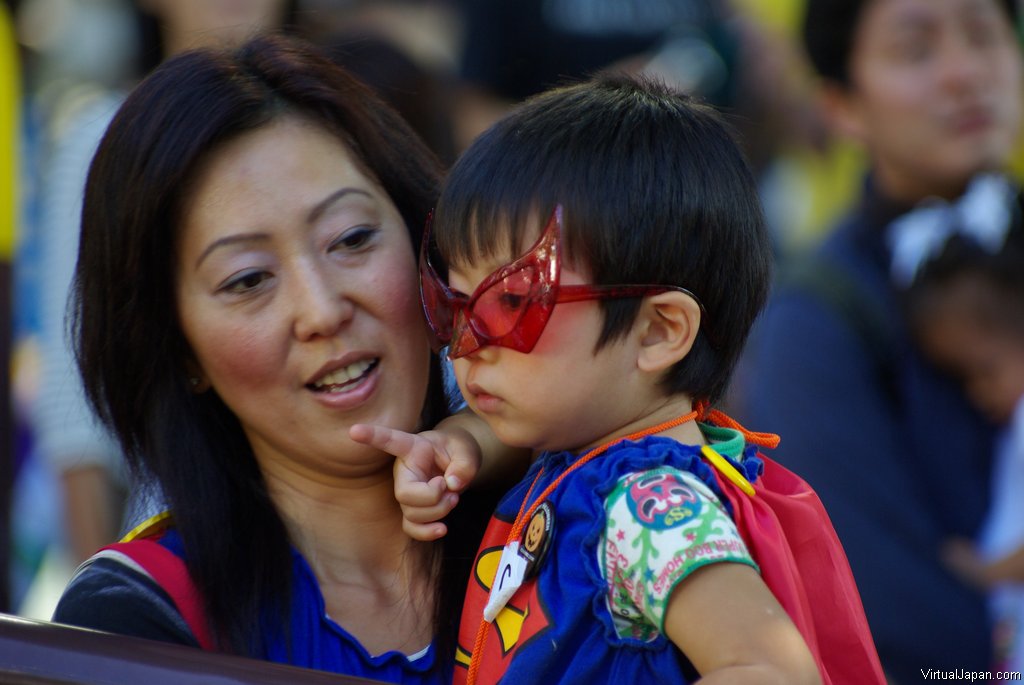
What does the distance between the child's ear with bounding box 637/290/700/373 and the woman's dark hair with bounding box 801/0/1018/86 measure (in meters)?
2.58

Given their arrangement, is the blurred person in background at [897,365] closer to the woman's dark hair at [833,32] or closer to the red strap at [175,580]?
the woman's dark hair at [833,32]

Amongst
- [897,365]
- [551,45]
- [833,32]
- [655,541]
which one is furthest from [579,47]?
[655,541]

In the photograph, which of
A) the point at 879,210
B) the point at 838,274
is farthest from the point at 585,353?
the point at 879,210

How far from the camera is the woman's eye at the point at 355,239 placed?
7.59ft

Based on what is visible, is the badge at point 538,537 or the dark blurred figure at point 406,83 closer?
the badge at point 538,537

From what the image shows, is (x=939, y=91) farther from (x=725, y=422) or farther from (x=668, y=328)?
(x=668, y=328)

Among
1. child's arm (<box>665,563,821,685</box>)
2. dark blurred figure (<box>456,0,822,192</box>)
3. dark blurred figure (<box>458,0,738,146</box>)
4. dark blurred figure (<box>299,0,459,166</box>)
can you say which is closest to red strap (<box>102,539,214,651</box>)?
child's arm (<box>665,563,821,685</box>)

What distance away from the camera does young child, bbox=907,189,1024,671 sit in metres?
3.62

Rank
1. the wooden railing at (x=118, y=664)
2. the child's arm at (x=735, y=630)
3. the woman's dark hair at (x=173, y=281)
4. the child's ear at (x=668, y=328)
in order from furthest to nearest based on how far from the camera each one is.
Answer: the woman's dark hair at (x=173, y=281)
the child's ear at (x=668, y=328)
the child's arm at (x=735, y=630)
the wooden railing at (x=118, y=664)

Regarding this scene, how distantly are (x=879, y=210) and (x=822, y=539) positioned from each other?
7.16 feet

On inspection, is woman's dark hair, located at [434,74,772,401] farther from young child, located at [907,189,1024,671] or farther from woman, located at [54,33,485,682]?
young child, located at [907,189,1024,671]

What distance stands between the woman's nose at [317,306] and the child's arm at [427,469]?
6.6 inches

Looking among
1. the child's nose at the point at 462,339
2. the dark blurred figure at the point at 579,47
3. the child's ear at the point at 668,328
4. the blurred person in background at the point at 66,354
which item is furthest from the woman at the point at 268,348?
the dark blurred figure at the point at 579,47

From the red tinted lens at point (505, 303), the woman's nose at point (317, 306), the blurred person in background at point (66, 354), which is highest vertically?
the red tinted lens at point (505, 303)
